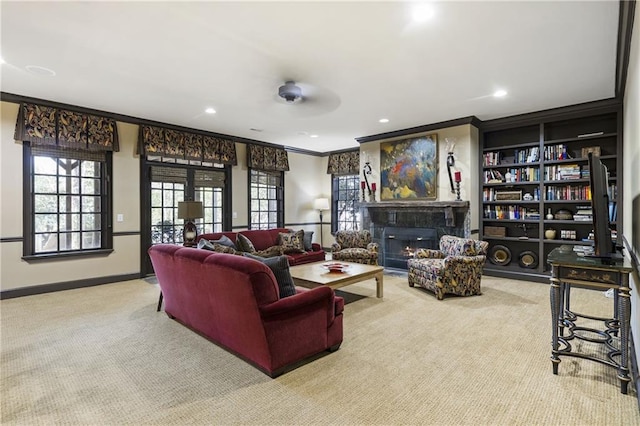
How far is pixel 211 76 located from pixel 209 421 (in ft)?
11.5

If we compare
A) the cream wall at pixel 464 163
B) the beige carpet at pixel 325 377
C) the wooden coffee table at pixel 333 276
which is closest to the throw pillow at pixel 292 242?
the wooden coffee table at pixel 333 276

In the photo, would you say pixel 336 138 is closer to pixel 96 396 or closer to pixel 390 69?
pixel 390 69

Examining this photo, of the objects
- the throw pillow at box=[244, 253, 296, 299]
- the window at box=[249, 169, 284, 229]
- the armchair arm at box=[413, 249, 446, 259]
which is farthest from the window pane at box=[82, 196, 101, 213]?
the armchair arm at box=[413, 249, 446, 259]

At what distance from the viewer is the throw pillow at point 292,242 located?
6.08 meters

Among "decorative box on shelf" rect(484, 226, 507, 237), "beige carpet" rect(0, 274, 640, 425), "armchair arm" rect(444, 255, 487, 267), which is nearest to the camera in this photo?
"beige carpet" rect(0, 274, 640, 425)

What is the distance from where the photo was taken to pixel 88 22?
110 inches

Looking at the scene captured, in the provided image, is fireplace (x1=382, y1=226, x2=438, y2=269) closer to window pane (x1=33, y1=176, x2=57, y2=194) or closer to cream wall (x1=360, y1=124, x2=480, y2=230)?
cream wall (x1=360, y1=124, x2=480, y2=230)

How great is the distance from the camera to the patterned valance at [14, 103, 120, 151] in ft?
15.3

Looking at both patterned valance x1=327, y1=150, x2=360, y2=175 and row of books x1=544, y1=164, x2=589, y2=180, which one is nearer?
row of books x1=544, y1=164, x2=589, y2=180

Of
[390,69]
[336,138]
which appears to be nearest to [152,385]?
[390,69]

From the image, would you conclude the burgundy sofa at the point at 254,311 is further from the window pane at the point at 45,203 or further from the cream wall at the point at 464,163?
the cream wall at the point at 464,163

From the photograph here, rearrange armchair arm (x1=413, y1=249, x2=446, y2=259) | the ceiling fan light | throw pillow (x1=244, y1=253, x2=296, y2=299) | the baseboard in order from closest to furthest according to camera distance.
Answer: throw pillow (x1=244, y1=253, x2=296, y2=299) < the ceiling fan light < the baseboard < armchair arm (x1=413, y1=249, x2=446, y2=259)

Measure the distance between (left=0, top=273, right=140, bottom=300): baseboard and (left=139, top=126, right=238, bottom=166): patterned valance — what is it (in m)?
2.17

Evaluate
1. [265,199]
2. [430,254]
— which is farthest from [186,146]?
[430,254]
